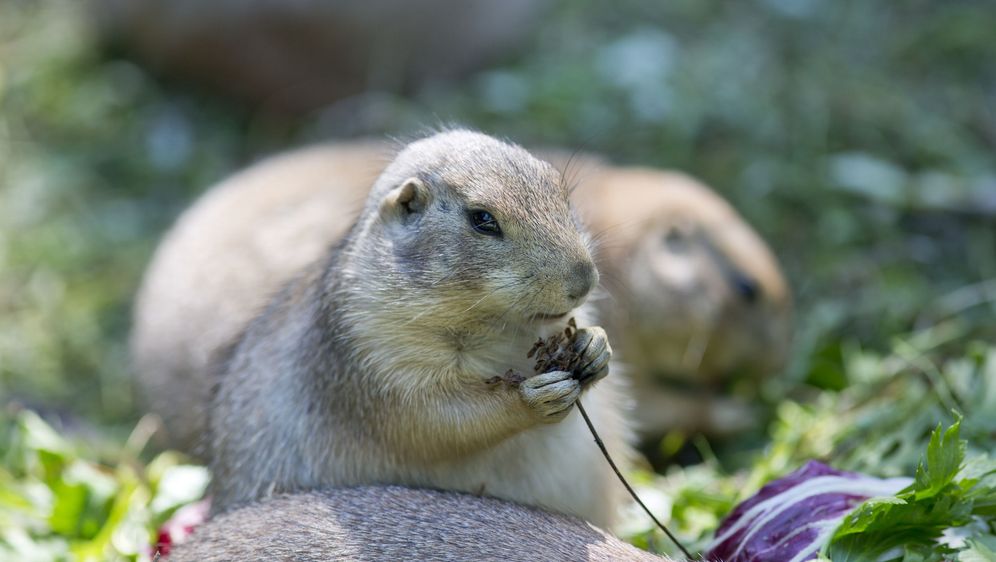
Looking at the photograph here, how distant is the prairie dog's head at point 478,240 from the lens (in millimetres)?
3869

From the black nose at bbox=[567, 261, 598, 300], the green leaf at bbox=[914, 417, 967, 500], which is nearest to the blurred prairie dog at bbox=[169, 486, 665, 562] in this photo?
the black nose at bbox=[567, 261, 598, 300]

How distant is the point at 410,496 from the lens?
403cm

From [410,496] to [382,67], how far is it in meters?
5.87

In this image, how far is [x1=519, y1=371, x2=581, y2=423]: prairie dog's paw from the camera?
3.93 meters

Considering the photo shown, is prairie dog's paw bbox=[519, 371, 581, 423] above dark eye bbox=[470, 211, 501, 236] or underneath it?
underneath

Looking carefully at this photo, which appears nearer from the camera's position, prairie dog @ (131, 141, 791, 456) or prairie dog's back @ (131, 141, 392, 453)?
prairie dog's back @ (131, 141, 392, 453)

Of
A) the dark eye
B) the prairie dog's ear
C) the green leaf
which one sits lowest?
the green leaf

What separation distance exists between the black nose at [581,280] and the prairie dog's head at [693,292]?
2493 millimetres

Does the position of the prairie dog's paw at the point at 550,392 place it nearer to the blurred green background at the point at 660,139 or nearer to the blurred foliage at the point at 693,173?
the blurred foliage at the point at 693,173

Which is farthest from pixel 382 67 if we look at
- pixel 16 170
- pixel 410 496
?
pixel 410 496

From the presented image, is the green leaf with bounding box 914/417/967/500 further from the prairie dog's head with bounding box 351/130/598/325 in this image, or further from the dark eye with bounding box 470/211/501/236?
the dark eye with bounding box 470/211/501/236

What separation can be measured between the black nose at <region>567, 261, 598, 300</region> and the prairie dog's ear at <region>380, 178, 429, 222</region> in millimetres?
611

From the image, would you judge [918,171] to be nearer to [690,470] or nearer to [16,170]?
[690,470]

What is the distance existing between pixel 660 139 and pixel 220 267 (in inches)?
143
